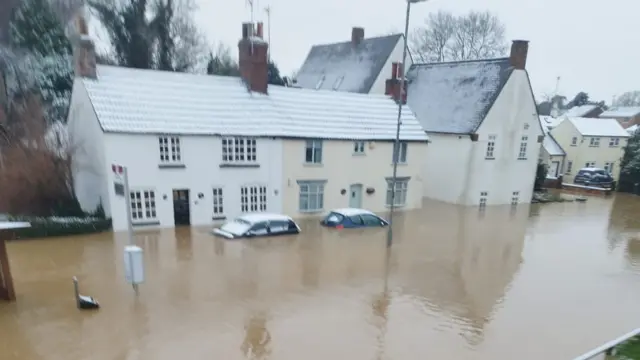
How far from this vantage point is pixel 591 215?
30969 millimetres

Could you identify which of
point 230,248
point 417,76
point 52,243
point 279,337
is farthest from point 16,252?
point 417,76

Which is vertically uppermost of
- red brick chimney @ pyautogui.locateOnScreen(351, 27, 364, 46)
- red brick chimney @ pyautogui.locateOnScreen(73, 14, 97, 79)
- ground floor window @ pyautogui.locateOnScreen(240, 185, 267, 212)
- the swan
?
red brick chimney @ pyautogui.locateOnScreen(351, 27, 364, 46)

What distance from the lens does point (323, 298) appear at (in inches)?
568

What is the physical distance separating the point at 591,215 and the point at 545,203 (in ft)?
11.7

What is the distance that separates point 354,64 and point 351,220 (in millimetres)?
21580

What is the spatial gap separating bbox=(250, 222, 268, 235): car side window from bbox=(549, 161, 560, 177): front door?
38.5m

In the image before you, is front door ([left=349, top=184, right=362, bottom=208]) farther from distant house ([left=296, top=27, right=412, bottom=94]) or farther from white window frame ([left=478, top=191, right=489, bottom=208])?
distant house ([left=296, top=27, right=412, bottom=94])

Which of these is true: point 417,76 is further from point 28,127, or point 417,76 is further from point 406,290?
point 28,127

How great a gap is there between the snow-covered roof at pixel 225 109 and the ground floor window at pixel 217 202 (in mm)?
3129

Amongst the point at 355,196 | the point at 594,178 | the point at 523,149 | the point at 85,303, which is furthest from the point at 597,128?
the point at 85,303

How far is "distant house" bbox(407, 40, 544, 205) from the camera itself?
29859 millimetres

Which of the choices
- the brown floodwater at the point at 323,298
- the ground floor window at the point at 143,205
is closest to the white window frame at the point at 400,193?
the brown floodwater at the point at 323,298

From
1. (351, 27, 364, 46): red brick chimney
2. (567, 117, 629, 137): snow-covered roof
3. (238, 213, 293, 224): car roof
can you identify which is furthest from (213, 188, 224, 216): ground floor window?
(567, 117, 629, 137): snow-covered roof

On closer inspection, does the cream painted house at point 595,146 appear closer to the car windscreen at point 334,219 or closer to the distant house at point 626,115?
the distant house at point 626,115
